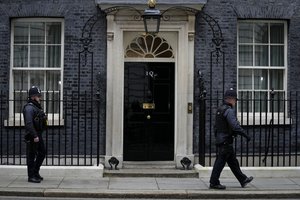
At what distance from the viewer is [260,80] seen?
13.5m

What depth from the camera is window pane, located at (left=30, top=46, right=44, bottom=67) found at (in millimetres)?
13172

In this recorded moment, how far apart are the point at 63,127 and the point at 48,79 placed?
1281 mm

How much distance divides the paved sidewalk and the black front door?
5.03 ft

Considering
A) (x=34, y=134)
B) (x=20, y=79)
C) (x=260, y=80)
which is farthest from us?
(x=260, y=80)

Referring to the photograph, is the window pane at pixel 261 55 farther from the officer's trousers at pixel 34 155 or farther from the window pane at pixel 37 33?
the officer's trousers at pixel 34 155

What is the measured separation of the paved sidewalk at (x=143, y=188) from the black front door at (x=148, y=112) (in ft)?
5.03

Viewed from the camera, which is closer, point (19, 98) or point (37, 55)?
point (19, 98)

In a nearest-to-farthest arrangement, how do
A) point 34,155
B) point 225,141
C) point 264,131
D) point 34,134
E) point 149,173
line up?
point 225,141, point 34,134, point 34,155, point 149,173, point 264,131

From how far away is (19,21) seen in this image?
13.1m

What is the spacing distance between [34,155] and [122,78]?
3125mm

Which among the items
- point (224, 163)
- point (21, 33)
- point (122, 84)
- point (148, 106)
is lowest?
point (224, 163)

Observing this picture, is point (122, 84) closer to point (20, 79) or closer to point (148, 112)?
point (148, 112)

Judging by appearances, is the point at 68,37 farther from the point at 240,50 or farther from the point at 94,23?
the point at 240,50

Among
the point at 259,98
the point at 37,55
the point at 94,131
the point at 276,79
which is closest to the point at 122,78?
the point at 94,131
